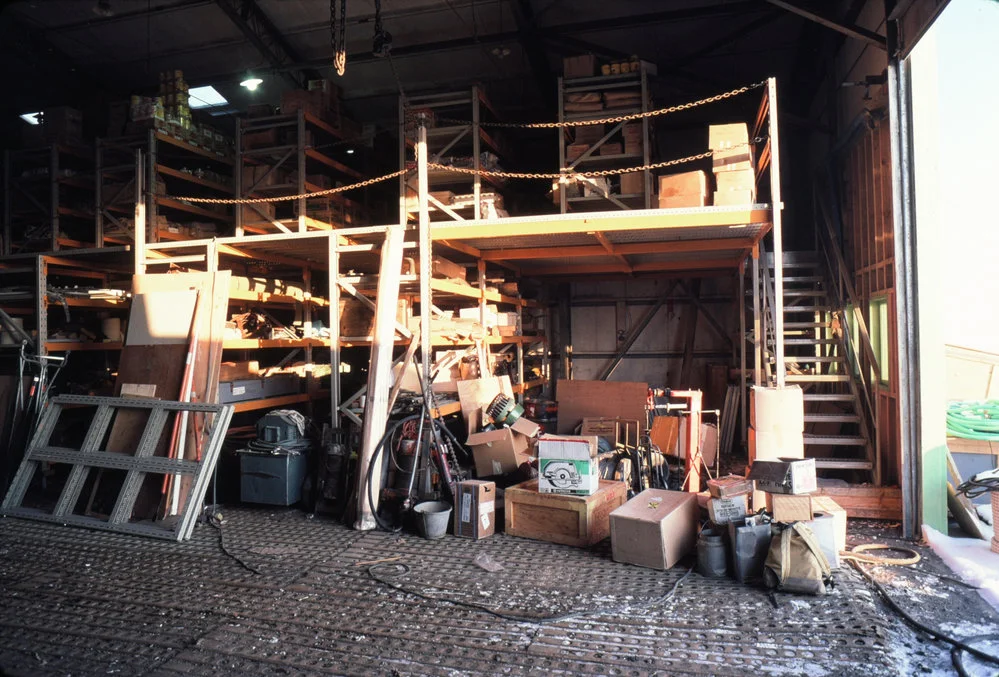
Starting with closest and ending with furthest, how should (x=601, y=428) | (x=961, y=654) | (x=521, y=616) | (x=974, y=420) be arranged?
(x=961, y=654)
(x=521, y=616)
(x=974, y=420)
(x=601, y=428)

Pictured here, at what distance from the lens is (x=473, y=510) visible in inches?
211

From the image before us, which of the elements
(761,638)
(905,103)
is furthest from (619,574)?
(905,103)

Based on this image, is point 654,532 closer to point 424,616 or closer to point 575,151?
point 424,616

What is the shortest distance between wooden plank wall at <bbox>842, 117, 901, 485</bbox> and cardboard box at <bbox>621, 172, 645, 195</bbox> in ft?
8.22

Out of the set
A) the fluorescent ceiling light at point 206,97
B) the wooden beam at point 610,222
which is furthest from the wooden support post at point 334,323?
the fluorescent ceiling light at point 206,97

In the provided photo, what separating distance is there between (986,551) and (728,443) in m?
4.40

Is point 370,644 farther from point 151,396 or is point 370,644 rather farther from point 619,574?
point 151,396

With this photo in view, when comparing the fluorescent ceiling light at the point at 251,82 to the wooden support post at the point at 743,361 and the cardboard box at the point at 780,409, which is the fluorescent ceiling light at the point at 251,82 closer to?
the wooden support post at the point at 743,361

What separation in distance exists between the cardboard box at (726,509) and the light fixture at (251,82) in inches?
418

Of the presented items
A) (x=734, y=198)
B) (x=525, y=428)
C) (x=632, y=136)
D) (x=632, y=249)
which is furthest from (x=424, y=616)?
(x=632, y=136)

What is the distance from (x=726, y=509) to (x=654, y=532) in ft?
1.83

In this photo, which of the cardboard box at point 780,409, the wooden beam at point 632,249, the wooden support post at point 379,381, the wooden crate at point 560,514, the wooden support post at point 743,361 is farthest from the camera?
the wooden support post at point 743,361

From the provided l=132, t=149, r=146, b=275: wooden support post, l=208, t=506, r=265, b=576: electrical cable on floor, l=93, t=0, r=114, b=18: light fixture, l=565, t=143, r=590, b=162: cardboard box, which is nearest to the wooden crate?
l=208, t=506, r=265, b=576: electrical cable on floor

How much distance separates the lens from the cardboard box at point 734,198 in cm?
641
